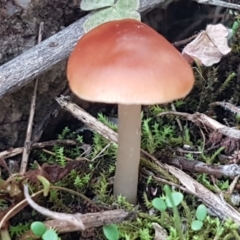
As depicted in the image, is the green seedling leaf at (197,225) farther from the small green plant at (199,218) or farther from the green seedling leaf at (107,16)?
the green seedling leaf at (107,16)

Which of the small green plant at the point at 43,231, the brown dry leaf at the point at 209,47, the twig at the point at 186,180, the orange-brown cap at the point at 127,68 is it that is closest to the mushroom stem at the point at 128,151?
the twig at the point at 186,180

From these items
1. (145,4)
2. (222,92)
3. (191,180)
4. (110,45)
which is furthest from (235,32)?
(110,45)

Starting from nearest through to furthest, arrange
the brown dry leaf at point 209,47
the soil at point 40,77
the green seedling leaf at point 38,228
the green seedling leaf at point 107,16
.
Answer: the green seedling leaf at point 38,228 → the green seedling leaf at point 107,16 → the soil at point 40,77 → the brown dry leaf at point 209,47

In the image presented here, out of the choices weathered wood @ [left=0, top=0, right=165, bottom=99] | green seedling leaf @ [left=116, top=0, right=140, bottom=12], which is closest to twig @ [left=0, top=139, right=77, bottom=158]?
weathered wood @ [left=0, top=0, right=165, bottom=99]

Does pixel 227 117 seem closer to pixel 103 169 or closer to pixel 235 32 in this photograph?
pixel 235 32

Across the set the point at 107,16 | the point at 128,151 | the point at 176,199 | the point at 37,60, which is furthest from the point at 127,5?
the point at 176,199

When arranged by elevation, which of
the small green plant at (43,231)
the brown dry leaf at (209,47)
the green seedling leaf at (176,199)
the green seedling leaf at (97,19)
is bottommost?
the small green plant at (43,231)

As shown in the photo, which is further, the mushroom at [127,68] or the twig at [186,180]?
the twig at [186,180]

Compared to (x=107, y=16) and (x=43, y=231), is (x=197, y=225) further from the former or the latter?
(x=107, y=16)
